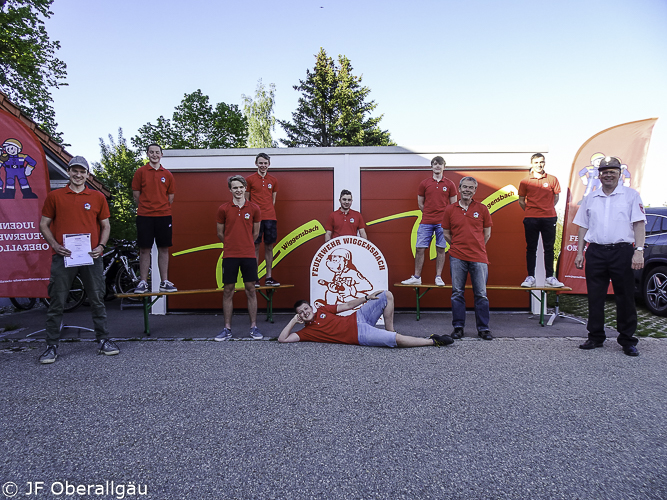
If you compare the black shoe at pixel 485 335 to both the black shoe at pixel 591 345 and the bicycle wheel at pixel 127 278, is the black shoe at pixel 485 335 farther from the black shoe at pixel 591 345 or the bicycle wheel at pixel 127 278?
the bicycle wheel at pixel 127 278

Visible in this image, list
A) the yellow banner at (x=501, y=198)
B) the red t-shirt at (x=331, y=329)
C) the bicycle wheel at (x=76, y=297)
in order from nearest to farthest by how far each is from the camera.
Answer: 1. the red t-shirt at (x=331, y=329)
2. the yellow banner at (x=501, y=198)
3. the bicycle wheel at (x=76, y=297)

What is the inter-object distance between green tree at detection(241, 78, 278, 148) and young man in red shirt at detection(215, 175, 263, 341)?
26.3 metres

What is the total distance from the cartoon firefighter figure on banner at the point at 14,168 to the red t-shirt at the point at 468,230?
5225 millimetres

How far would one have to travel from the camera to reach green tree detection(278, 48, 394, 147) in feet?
91.3

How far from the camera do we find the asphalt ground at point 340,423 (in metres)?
1.79

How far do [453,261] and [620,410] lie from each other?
2406mm

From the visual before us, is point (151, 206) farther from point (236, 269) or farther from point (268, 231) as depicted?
point (268, 231)

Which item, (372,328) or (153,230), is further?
(153,230)

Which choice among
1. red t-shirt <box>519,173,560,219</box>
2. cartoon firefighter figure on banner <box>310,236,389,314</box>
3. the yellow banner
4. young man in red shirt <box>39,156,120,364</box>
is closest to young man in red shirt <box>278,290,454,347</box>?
cartoon firefighter figure on banner <box>310,236,389,314</box>

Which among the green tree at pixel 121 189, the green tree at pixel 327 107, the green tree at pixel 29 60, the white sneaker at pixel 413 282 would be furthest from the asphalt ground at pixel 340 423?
the green tree at pixel 327 107

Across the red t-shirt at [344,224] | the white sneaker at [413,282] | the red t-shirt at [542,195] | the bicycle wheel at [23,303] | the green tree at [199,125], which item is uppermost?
the green tree at [199,125]

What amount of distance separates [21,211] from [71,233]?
4.94 feet

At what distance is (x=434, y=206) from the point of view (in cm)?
578

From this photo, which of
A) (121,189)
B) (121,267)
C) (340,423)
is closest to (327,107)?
(121,189)
